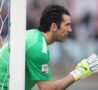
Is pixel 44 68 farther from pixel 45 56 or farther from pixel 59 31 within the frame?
pixel 59 31

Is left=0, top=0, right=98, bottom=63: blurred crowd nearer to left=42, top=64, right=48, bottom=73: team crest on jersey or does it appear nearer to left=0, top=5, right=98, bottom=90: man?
left=0, top=5, right=98, bottom=90: man

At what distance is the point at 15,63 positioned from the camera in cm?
256

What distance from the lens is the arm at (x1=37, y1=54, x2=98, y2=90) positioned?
307 cm

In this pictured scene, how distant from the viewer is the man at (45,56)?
9.82 feet

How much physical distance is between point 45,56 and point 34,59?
0.24 feet

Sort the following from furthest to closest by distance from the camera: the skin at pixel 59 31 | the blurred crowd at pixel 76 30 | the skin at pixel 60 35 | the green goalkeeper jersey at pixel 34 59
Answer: the blurred crowd at pixel 76 30 < the skin at pixel 59 31 < the skin at pixel 60 35 < the green goalkeeper jersey at pixel 34 59

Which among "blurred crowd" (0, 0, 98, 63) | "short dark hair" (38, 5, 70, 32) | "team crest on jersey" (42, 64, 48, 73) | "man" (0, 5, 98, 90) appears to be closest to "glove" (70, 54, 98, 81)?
"man" (0, 5, 98, 90)

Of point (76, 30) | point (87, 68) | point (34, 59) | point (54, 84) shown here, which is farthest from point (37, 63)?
point (76, 30)

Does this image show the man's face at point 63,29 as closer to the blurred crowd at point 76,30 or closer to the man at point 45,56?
the man at point 45,56

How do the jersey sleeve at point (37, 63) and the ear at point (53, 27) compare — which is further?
the ear at point (53, 27)

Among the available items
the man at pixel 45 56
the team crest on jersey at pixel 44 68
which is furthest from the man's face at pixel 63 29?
the team crest on jersey at pixel 44 68

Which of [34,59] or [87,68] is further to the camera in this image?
[87,68]

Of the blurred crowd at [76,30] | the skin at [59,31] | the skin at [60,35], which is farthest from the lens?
the blurred crowd at [76,30]

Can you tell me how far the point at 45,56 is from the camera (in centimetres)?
301
